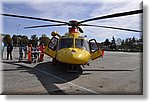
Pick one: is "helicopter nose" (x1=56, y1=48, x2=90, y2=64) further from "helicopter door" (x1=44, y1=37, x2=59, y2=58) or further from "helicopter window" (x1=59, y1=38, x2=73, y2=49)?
"helicopter door" (x1=44, y1=37, x2=59, y2=58)

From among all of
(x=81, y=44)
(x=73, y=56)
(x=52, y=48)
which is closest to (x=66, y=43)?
(x=81, y=44)

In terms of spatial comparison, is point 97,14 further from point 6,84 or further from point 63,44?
point 6,84

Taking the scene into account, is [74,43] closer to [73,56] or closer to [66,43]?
[66,43]

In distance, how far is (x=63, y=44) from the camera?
179 inches

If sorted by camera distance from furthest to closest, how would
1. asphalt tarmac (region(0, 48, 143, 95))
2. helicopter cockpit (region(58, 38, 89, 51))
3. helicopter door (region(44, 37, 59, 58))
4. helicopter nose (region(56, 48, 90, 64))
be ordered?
helicopter door (region(44, 37, 59, 58))
helicopter cockpit (region(58, 38, 89, 51))
helicopter nose (region(56, 48, 90, 64))
asphalt tarmac (region(0, 48, 143, 95))

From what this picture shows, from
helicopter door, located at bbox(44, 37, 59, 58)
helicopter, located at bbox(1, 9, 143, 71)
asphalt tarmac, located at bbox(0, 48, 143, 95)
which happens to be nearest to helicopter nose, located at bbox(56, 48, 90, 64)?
helicopter, located at bbox(1, 9, 143, 71)

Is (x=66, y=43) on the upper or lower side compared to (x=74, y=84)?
upper

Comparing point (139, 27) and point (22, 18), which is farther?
point (22, 18)

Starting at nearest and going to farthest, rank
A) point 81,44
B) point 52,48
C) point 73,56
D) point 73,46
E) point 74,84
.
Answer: point 74,84, point 73,56, point 73,46, point 81,44, point 52,48

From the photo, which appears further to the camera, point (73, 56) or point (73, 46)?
point (73, 46)

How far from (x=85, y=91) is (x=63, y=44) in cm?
162

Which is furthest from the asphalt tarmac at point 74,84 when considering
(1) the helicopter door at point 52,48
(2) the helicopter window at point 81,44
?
(1) the helicopter door at point 52,48

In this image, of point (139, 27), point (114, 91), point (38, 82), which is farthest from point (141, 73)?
point (38, 82)

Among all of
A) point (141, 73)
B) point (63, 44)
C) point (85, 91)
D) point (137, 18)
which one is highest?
point (137, 18)
